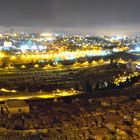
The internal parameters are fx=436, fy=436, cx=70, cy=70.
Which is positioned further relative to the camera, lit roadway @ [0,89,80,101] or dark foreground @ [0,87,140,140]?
lit roadway @ [0,89,80,101]

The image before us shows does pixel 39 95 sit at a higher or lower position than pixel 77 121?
lower

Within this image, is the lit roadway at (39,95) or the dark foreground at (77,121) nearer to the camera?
the dark foreground at (77,121)

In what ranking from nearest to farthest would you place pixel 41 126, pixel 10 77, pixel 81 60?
pixel 41 126 < pixel 10 77 < pixel 81 60

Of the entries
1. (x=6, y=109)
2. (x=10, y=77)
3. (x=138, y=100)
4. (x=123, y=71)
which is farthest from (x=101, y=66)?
(x=6, y=109)

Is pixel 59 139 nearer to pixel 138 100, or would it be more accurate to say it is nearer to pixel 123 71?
pixel 138 100

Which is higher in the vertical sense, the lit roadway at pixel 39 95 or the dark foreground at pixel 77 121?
the dark foreground at pixel 77 121

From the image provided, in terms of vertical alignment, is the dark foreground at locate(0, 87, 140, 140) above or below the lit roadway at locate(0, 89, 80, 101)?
above

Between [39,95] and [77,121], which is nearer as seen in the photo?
[77,121]

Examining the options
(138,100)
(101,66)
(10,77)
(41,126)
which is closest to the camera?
(41,126)
